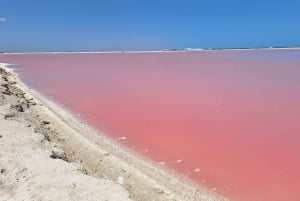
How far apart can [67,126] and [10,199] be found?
4.30 metres

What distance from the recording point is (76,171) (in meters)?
4.65

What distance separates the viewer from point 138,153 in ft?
20.9

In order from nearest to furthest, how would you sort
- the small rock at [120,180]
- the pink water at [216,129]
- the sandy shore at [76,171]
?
1. the sandy shore at [76,171]
2. the small rock at [120,180]
3. the pink water at [216,129]

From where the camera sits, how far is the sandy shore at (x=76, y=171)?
410cm

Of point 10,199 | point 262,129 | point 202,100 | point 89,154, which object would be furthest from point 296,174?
point 202,100

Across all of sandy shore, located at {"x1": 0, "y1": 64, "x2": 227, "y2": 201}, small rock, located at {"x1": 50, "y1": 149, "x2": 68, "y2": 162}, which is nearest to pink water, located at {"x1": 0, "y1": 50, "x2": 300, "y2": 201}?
sandy shore, located at {"x1": 0, "y1": 64, "x2": 227, "y2": 201}

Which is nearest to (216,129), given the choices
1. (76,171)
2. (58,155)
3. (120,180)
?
(120,180)

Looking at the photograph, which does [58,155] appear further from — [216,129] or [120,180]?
[216,129]

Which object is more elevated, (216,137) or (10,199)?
(10,199)

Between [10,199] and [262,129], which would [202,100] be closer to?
[262,129]

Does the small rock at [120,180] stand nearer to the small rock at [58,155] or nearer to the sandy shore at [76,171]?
the sandy shore at [76,171]

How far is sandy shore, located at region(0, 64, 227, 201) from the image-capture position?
4.10 meters

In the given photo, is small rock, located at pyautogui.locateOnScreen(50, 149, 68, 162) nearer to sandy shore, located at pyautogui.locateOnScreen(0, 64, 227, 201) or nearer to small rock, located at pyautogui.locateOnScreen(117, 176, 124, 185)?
sandy shore, located at pyautogui.locateOnScreen(0, 64, 227, 201)

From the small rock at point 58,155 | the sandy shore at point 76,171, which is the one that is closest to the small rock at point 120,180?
the sandy shore at point 76,171
